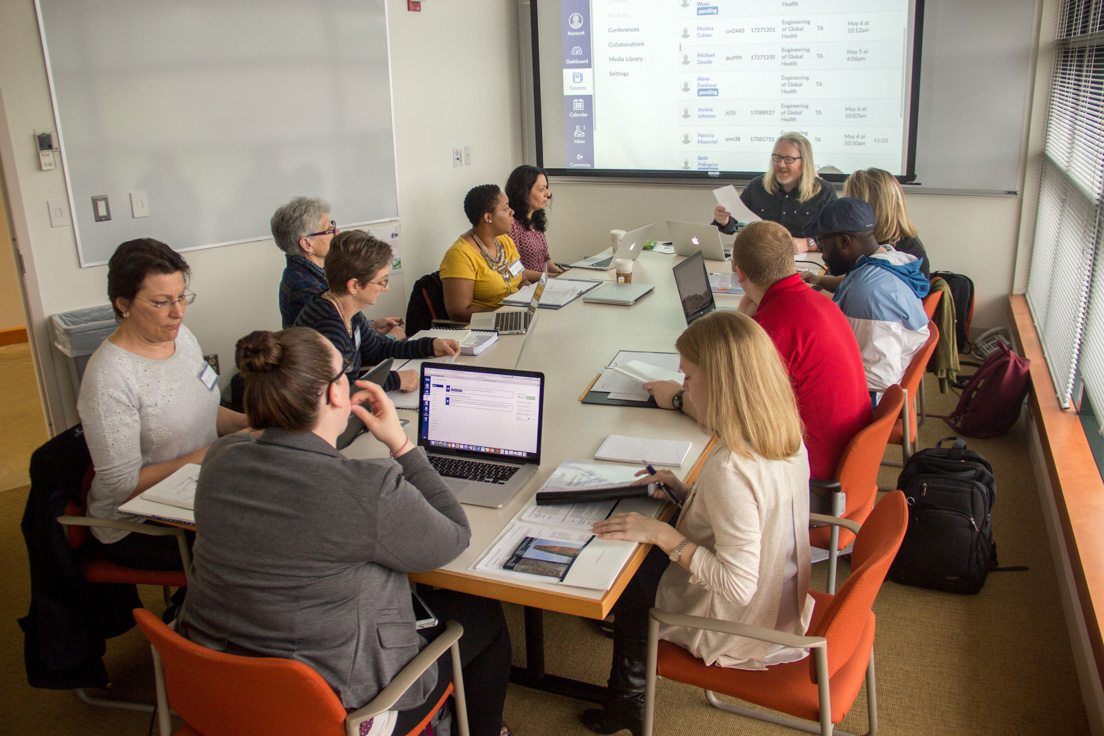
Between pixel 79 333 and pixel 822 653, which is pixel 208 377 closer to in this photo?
pixel 79 333

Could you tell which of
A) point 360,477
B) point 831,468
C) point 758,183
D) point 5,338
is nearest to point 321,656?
point 360,477

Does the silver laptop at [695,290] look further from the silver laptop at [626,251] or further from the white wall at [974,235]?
the white wall at [974,235]

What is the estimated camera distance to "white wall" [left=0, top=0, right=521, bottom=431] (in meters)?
3.19

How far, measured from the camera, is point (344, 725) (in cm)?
141

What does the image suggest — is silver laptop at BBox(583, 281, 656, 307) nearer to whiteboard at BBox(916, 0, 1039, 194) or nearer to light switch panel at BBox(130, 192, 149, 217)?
light switch panel at BBox(130, 192, 149, 217)

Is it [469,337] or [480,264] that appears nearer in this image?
[469,337]

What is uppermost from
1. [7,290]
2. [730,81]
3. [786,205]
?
[730,81]

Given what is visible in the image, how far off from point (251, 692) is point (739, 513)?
37.1 inches

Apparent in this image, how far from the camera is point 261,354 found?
1.47 m

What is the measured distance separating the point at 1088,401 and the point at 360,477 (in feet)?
10.6

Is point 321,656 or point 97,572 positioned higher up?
point 321,656

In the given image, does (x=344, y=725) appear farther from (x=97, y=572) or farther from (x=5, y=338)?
(x=5, y=338)

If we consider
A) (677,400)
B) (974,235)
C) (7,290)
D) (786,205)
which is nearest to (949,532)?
(677,400)

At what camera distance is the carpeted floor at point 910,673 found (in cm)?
222
